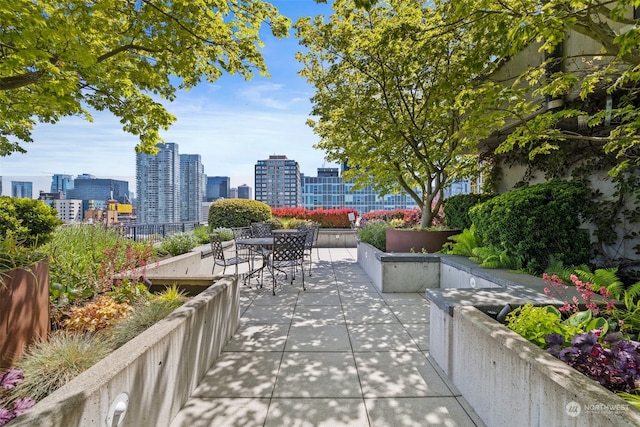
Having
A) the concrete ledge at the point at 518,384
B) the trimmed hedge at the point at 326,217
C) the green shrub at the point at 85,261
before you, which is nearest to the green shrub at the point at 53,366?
the green shrub at the point at 85,261

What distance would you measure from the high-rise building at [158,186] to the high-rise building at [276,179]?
44896 millimetres

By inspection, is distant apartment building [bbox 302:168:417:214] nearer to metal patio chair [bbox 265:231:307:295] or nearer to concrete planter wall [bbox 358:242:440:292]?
concrete planter wall [bbox 358:242:440:292]

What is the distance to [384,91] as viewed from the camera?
24.1ft

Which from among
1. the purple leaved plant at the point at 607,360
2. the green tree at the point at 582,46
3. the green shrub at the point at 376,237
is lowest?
the purple leaved plant at the point at 607,360

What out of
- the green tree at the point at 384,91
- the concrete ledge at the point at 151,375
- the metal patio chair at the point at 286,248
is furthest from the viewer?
the green tree at the point at 384,91

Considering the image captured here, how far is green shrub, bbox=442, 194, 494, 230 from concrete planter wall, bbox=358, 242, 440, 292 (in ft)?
7.11

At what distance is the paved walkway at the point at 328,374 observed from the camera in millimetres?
2264

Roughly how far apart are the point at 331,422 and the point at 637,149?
5825mm

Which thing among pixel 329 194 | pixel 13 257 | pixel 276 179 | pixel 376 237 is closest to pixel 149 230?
pixel 376 237

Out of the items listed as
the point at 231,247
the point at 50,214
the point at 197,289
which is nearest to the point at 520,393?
the point at 197,289

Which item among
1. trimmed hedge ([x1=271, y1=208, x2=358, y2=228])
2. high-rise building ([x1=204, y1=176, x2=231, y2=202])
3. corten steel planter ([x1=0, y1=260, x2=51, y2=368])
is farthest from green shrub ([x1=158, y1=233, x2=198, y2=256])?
high-rise building ([x1=204, y1=176, x2=231, y2=202])

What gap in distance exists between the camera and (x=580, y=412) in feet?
4.55

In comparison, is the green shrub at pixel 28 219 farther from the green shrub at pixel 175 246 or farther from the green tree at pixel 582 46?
the green tree at pixel 582 46

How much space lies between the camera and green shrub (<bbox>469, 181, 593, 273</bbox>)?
172 inches
